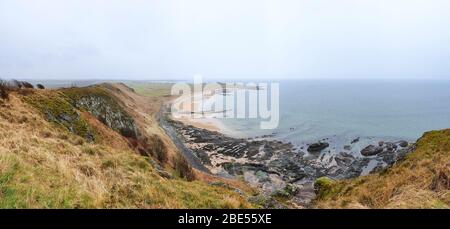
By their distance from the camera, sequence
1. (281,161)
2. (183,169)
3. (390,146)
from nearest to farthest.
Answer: (183,169), (281,161), (390,146)

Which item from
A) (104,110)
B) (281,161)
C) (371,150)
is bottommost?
(281,161)

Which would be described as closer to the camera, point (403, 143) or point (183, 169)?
point (183, 169)

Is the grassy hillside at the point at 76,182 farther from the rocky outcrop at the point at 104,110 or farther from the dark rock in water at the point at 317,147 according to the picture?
the dark rock in water at the point at 317,147

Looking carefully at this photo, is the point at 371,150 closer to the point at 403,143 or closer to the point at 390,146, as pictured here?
the point at 390,146

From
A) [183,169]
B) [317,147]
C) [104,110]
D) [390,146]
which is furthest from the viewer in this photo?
[390,146]

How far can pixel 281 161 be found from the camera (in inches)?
1891

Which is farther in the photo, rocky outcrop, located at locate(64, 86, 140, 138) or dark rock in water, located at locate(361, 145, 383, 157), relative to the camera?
dark rock in water, located at locate(361, 145, 383, 157)

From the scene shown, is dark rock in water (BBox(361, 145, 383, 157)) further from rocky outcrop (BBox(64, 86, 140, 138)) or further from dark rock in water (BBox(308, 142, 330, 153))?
rocky outcrop (BBox(64, 86, 140, 138))

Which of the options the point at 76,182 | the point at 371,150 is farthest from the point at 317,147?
the point at 76,182

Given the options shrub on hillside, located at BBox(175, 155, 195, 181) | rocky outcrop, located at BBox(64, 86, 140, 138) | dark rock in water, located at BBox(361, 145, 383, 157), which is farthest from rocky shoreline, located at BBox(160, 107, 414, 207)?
rocky outcrop, located at BBox(64, 86, 140, 138)

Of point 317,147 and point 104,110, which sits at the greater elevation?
point 104,110

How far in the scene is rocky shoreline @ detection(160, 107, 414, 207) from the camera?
39.2 m

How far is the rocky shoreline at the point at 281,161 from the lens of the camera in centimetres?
3919
